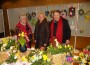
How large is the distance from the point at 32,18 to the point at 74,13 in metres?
1.66


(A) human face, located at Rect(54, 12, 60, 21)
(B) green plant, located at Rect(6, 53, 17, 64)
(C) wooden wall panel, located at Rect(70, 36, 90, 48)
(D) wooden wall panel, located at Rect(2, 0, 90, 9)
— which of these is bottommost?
(C) wooden wall panel, located at Rect(70, 36, 90, 48)

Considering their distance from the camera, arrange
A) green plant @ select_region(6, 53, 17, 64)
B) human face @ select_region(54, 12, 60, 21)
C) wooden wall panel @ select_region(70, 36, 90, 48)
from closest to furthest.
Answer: green plant @ select_region(6, 53, 17, 64) < human face @ select_region(54, 12, 60, 21) < wooden wall panel @ select_region(70, 36, 90, 48)

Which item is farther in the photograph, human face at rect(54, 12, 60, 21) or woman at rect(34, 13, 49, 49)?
woman at rect(34, 13, 49, 49)

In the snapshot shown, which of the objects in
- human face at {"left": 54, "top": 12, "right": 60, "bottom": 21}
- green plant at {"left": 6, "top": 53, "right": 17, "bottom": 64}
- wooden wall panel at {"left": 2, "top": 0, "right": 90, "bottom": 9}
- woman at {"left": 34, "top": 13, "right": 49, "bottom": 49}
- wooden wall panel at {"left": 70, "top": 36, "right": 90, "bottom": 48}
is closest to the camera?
green plant at {"left": 6, "top": 53, "right": 17, "bottom": 64}

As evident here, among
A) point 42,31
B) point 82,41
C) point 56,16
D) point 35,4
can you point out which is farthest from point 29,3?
point 56,16

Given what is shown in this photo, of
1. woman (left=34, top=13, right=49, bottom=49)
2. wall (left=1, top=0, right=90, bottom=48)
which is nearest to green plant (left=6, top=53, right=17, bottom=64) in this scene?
woman (left=34, top=13, right=49, bottom=49)

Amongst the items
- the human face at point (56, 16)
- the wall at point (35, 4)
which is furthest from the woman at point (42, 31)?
the wall at point (35, 4)

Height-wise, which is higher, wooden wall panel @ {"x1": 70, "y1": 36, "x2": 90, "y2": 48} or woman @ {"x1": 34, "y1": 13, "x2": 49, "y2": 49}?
woman @ {"x1": 34, "y1": 13, "x2": 49, "y2": 49}

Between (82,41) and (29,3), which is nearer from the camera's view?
(82,41)

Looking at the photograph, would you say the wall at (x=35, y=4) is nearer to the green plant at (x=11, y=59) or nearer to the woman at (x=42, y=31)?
the woman at (x=42, y=31)

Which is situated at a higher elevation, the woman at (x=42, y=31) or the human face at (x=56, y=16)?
the human face at (x=56, y=16)

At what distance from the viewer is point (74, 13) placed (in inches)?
215

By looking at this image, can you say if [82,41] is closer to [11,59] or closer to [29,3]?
[29,3]

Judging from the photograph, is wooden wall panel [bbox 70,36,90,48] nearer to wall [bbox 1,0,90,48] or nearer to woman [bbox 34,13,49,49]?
wall [bbox 1,0,90,48]
